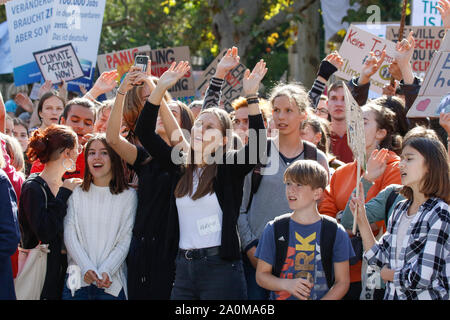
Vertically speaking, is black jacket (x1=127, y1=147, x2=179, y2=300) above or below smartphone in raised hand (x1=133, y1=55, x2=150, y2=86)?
below

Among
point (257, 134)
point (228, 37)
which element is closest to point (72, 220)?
point (257, 134)

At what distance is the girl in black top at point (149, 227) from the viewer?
4.48 m

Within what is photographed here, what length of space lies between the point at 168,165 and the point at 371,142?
1405 mm

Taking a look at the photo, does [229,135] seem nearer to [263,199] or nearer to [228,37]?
[263,199]

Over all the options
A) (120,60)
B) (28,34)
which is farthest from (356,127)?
(28,34)

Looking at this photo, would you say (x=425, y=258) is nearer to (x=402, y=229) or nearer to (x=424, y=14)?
(x=402, y=229)

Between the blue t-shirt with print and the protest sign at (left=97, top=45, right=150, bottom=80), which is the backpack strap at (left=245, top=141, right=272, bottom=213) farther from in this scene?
the protest sign at (left=97, top=45, right=150, bottom=80)

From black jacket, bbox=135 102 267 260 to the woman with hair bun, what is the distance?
623 mm

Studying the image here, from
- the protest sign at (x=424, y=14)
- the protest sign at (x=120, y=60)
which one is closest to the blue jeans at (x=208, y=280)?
the protest sign at (x=120, y=60)

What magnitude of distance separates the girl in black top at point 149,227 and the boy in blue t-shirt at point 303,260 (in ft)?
2.26

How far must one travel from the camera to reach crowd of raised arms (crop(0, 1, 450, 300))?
376 centimetres

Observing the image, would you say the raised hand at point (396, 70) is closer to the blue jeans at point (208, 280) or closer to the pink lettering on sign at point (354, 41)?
the pink lettering on sign at point (354, 41)

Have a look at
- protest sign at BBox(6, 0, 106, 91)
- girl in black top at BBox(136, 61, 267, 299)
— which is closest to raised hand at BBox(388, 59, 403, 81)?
girl in black top at BBox(136, 61, 267, 299)

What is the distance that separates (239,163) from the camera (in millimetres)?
4281
